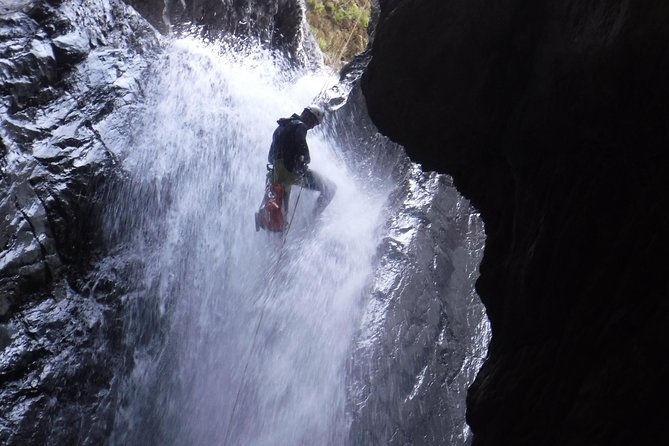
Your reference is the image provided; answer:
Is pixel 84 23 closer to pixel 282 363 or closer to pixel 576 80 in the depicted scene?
pixel 282 363

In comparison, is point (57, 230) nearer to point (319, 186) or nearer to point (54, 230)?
point (54, 230)

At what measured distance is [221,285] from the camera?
30.2 feet

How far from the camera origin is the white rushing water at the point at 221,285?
26.8ft

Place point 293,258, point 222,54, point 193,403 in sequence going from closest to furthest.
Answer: point 193,403
point 293,258
point 222,54

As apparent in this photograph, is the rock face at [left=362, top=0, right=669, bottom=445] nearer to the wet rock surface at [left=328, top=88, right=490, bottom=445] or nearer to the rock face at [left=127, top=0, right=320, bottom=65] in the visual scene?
the wet rock surface at [left=328, top=88, right=490, bottom=445]

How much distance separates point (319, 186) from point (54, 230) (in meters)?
3.75

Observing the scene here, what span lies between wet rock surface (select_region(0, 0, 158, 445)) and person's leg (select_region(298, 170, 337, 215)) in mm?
2813

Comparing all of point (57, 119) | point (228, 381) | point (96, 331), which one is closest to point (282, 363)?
point (228, 381)

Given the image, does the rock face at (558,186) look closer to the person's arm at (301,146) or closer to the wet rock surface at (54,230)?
the person's arm at (301,146)

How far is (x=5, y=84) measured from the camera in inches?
281

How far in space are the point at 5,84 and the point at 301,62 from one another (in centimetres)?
831

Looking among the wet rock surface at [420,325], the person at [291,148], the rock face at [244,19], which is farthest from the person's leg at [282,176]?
the rock face at [244,19]

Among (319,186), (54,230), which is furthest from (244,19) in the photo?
(54,230)

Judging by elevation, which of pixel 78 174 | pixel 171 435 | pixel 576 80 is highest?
pixel 576 80
